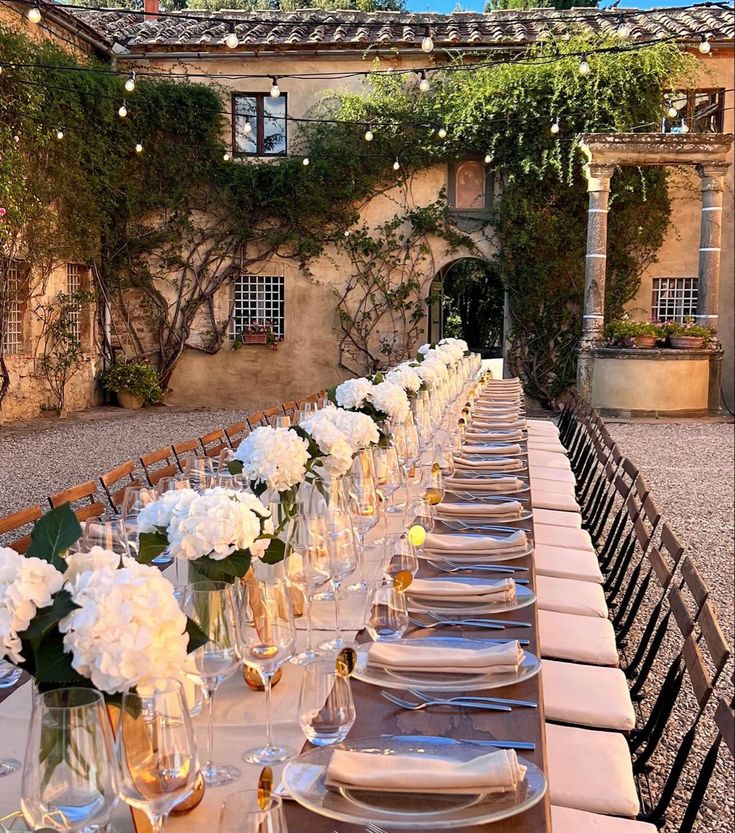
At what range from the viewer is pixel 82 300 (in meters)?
12.4

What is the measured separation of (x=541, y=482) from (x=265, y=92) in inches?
411

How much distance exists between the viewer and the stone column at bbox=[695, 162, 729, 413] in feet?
38.5

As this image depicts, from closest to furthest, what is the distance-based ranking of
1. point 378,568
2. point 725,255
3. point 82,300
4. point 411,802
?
point 411,802, point 378,568, point 82,300, point 725,255

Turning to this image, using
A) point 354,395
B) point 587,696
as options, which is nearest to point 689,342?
point 354,395

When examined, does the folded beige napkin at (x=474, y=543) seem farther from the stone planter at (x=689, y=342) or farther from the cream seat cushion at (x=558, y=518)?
the stone planter at (x=689, y=342)

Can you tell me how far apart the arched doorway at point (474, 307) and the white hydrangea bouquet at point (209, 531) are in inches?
700

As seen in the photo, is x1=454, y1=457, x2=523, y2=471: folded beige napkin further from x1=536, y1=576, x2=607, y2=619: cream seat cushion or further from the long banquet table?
the long banquet table

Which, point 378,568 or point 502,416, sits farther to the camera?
point 502,416

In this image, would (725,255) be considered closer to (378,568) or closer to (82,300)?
(82,300)

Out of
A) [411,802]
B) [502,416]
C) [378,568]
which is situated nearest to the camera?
[411,802]

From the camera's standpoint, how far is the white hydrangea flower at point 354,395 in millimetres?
3639

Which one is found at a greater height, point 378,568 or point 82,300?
point 82,300

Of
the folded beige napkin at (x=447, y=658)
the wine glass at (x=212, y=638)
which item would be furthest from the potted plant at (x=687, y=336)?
the wine glass at (x=212, y=638)

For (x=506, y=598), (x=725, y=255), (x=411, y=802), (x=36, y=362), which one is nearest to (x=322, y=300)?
(x=36, y=362)
